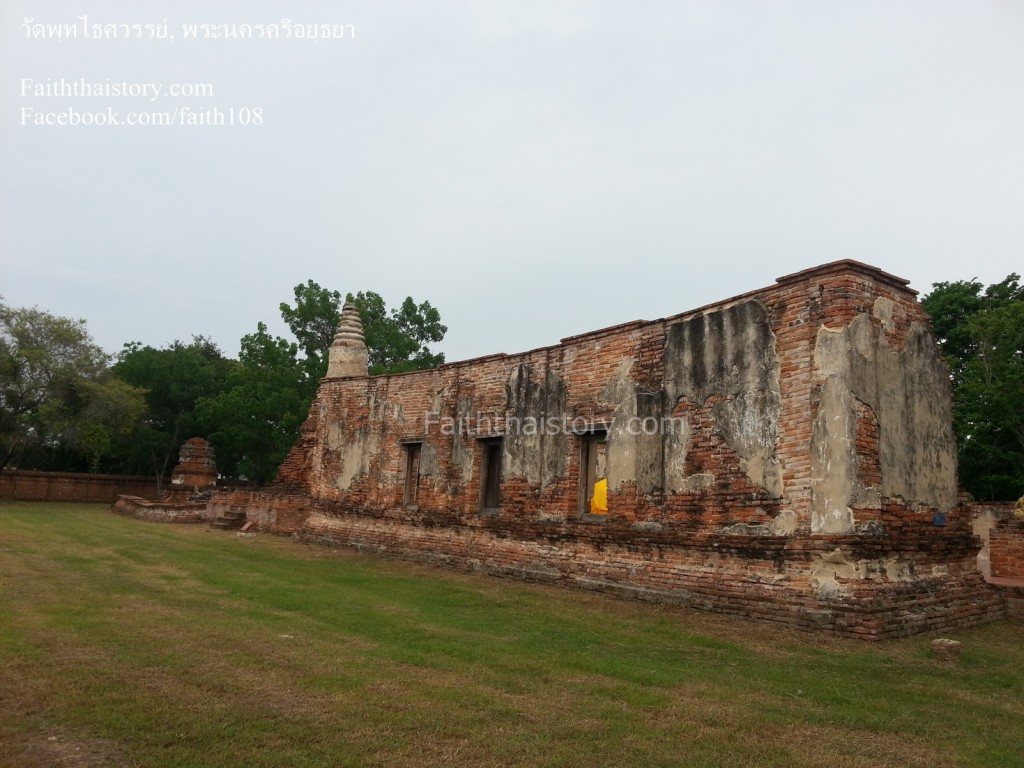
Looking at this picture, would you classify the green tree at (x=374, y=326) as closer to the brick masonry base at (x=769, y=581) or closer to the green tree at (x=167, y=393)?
the green tree at (x=167, y=393)

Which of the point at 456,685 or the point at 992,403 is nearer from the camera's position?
the point at 456,685

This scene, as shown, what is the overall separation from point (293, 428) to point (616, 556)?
67.8 ft

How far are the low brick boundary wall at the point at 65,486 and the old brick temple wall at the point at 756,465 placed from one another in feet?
79.0

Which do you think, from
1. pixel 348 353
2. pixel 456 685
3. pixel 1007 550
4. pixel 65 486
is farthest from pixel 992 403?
pixel 65 486

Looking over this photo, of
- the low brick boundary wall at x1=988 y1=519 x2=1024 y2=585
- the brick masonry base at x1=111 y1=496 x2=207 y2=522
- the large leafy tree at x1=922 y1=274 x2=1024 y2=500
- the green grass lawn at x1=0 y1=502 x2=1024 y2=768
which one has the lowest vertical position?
the green grass lawn at x1=0 y1=502 x2=1024 y2=768

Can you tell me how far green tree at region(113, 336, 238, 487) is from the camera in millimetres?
34562

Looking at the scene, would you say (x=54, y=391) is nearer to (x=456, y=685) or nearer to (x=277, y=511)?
(x=277, y=511)

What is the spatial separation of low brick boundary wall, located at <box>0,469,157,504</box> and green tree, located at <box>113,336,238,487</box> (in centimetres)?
174

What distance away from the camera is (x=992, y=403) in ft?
64.1

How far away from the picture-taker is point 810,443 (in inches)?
314

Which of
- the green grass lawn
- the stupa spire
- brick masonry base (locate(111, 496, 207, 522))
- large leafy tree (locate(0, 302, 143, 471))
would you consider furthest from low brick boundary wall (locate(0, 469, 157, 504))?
the green grass lawn

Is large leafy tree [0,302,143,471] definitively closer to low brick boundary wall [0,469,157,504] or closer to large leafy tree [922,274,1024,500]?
low brick boundary wall [0,469,157,504]

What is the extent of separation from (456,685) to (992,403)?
1914 centimetres

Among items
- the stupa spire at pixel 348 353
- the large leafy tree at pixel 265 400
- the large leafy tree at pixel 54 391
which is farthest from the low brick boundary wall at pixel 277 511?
the large leafy tree at pixel 54 391
